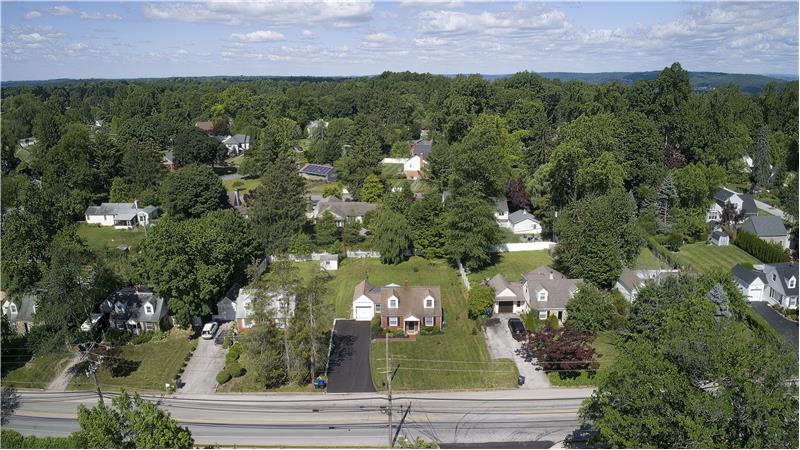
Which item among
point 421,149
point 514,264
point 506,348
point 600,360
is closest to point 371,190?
point 514,264

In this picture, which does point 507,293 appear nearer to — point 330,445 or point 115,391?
point 330,445

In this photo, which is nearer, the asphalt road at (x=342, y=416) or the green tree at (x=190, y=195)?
the asphalt road at (x=342, y=416)

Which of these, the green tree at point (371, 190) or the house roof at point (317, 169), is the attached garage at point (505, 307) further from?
the house roof at point (317, 169)

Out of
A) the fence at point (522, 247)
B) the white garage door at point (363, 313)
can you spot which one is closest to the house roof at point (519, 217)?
the fence at point (522, 247)

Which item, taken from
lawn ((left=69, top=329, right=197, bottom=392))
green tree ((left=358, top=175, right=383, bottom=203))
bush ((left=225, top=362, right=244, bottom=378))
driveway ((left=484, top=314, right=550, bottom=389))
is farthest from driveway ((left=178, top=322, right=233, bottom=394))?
green tree ((left=358, top=175, right=383, bottom=203))

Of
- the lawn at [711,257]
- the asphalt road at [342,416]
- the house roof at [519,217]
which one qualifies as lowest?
the asphalt road at [342,416]

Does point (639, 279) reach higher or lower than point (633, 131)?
lower

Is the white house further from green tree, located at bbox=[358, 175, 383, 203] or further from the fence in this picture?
green tree, located at bbox=[358, 175, 383, 203]

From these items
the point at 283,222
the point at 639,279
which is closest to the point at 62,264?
the point at 283,222
